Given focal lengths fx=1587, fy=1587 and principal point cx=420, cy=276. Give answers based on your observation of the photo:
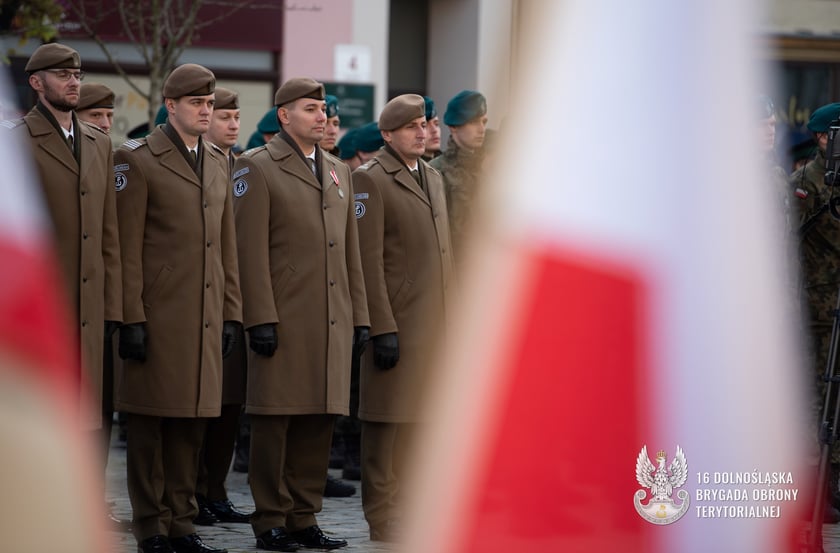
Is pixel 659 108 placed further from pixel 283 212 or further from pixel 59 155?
pixel 283 212

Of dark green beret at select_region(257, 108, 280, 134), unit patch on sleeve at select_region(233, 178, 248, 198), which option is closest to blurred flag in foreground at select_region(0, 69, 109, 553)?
unit patch on sleeve at select_region(233, 178, 248, 198)

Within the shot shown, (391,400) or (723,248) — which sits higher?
(723,248)

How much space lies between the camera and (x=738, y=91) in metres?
1.57

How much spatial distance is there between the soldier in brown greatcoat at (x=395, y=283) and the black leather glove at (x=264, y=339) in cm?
57

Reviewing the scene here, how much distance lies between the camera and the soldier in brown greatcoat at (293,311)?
6395mm

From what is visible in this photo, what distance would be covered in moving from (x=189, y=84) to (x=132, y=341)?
1.03 meters

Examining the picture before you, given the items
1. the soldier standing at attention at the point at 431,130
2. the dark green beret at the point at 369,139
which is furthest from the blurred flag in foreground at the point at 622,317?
the dark green beret at the point at 369,139

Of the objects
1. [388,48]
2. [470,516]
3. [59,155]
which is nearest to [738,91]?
[470,516]

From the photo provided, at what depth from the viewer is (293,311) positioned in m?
6.49

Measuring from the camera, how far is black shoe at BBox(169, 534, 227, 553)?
6.05m

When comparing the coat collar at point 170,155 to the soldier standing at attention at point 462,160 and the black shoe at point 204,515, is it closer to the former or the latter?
the black shoe at point 204,515

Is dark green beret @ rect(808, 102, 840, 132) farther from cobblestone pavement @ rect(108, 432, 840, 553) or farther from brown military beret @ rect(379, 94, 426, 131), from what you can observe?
brown military beret @ rect(379, 94, 426, 131)

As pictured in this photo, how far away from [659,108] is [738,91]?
80mm

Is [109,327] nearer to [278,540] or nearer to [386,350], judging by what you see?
[278,540]
